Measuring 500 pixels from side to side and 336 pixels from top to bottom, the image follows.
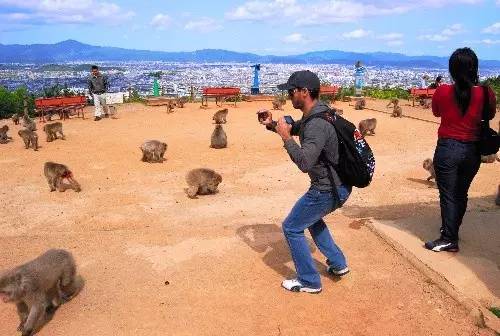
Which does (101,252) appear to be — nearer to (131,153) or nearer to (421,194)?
(421,194)

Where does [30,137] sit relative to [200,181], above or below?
below

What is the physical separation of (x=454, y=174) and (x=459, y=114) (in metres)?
0.73

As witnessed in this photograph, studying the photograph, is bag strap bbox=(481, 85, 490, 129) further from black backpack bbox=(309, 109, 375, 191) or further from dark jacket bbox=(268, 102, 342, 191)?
dark jacket bbox=(268, 102, 342, 191)

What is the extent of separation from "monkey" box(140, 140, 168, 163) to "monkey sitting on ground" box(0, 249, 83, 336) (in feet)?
23.3

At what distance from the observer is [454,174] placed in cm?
589

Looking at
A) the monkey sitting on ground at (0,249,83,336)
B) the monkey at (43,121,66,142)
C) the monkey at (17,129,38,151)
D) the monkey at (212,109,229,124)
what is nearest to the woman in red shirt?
the monkey sitting on ground at (0,249,83,336)

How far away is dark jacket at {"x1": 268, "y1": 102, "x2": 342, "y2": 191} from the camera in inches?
175

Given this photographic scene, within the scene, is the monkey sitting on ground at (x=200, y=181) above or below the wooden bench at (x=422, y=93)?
below

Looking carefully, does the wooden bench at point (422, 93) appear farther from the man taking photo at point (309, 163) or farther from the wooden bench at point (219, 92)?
the man taking photo at point (309, 163)

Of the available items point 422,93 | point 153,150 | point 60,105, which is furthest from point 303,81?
point 422,93

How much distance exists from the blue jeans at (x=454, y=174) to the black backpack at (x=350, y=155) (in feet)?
5.21

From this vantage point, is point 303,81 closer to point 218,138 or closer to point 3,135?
point 218,138

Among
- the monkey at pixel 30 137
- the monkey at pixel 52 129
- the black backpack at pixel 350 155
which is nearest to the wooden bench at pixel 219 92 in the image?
the monkey at pixel 52 129

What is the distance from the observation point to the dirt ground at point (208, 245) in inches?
191
